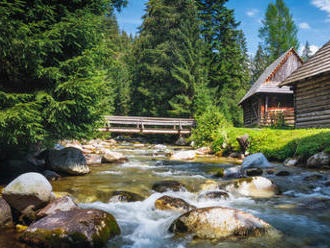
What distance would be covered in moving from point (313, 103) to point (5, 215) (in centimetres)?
1392

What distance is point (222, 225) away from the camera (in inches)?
132

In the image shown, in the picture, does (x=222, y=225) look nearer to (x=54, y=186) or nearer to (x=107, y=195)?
(x=107, y=195)

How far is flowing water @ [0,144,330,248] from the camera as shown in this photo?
10.6 feet

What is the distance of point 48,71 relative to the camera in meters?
5.59

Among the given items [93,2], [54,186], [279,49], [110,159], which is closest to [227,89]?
[279,49]

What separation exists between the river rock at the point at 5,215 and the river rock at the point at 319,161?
840 cm

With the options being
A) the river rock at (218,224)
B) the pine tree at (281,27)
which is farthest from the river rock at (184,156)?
the pine tree at (281,27)

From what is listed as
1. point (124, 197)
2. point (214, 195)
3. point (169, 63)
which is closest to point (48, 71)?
point (124, 197)

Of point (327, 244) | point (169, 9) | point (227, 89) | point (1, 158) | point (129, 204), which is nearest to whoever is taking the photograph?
point (327, 244)

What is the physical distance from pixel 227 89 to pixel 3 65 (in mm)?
27183

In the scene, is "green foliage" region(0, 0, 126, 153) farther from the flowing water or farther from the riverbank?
the riverbank

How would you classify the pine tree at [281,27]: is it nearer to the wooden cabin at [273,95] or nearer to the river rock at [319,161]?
the wooden cabin at [273,95]

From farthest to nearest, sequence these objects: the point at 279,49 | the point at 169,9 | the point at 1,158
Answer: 1. the point at 279,49
2. the point at 169,9
3. the point at 1,158

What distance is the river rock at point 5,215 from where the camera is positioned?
141 inches
